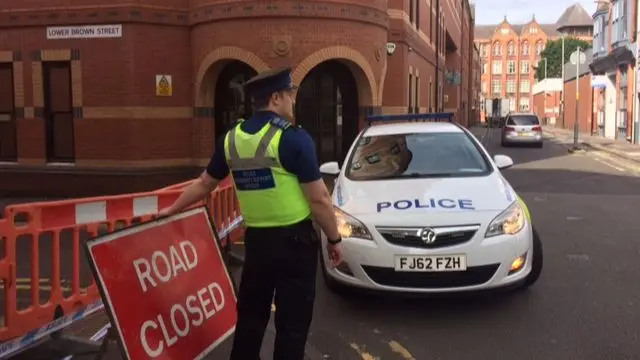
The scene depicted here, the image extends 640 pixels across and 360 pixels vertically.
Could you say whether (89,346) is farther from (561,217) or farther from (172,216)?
(561,217)

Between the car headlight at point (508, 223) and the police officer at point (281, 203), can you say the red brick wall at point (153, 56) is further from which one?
the police officer at point (281, 203)

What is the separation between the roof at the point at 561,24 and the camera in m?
117

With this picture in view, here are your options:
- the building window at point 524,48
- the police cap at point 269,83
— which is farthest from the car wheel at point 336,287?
the building window at point 524,48

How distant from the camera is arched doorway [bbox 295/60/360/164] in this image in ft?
49.1

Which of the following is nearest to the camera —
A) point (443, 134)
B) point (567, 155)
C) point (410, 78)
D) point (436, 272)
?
point (436, 272)

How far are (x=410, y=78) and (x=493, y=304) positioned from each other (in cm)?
1431

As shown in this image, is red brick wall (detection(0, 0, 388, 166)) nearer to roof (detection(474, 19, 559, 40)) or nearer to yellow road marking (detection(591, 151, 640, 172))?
yellow road marking (detection(591, 151, 640, 172))

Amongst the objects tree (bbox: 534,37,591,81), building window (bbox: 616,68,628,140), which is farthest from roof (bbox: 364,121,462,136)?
tree (bbox: 534,37,591,81)

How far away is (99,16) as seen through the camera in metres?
13.5

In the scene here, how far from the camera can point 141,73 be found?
1352 centimetres

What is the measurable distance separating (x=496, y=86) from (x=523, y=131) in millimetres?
98901

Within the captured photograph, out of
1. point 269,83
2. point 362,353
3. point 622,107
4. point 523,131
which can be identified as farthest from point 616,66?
point 269,83

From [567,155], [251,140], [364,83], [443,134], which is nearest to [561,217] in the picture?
[443,134]

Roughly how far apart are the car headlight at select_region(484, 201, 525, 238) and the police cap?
253 centimetres
